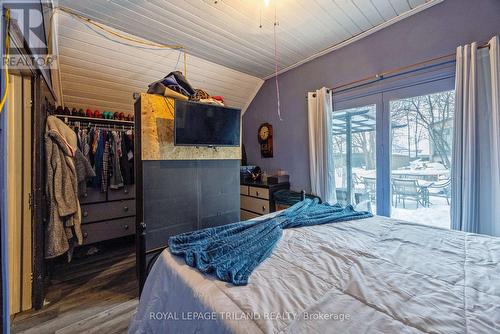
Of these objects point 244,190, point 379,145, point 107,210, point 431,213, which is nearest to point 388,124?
point 379,145

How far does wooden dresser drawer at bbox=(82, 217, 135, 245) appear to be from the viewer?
2.73 meters

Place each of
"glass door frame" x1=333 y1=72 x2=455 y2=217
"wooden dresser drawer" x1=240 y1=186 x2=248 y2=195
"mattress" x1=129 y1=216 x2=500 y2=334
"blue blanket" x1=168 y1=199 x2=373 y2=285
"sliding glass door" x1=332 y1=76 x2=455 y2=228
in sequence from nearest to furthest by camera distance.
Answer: "mattress" x1=129 y1=216 x2=500 y2=334
"blue blanket" x1=168 y1=199 x2=373 y2=285
"sliding glass door" x1=332 y1=76 x2=455 y2=228
"glass door frame" x1=333 y1=72 x2=455 y2=217
"wooden dresser drawer" x1=240 y1=186 x2=248 y2=195

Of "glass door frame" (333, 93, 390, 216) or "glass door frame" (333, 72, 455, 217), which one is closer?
"glass door frame" (333, 72, 455, 217)

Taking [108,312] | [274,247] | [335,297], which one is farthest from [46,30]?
[335,297]

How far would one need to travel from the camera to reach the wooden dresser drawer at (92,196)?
2.68 meters

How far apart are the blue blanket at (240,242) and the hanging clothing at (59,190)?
→ 1.40m

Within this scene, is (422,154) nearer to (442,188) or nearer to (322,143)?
(442,188)

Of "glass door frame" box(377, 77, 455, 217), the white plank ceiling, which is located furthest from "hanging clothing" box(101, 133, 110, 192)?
"glass door frame" box(377, 77, 455, 217)

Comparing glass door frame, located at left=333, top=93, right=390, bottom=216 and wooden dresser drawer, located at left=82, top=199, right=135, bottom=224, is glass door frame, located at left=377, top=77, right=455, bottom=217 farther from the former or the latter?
wooden dresser drawer, located at left=82, top=199, right=135, bottom=224

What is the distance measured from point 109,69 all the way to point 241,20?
1.65 metres

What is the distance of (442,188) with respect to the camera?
6.73 ft

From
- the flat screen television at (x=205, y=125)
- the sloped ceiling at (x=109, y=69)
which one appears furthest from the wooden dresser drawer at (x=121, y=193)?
the flat screen television at (x=205, y=125)

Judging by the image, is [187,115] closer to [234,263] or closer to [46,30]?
[46,30]

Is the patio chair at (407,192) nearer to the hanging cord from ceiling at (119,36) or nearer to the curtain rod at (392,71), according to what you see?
the curtain rod at (392,71)
